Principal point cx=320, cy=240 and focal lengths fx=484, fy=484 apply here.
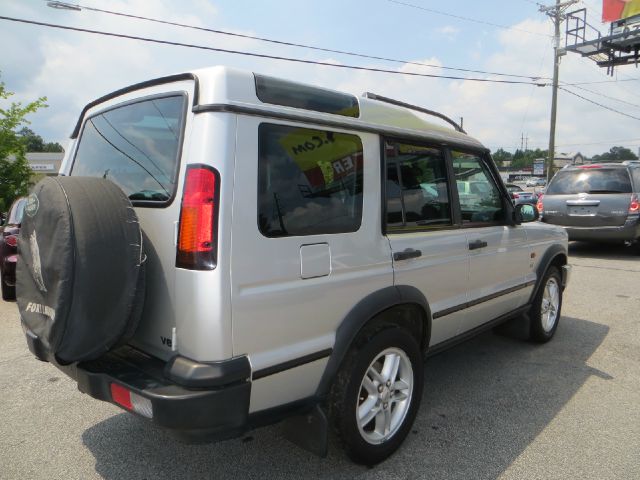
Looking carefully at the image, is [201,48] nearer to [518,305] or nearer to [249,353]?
[518,305]

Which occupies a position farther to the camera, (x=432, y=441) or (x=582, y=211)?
(x=582, y=211)

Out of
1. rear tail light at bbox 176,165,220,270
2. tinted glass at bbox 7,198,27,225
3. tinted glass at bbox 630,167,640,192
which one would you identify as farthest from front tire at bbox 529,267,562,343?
tinted glass at bbox 7,198,27,225

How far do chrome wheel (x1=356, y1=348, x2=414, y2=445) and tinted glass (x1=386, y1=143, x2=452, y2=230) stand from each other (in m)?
0.79

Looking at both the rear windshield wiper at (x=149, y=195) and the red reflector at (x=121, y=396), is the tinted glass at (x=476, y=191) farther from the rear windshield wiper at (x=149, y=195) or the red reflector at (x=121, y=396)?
the red reflector at (x=121, y=396)

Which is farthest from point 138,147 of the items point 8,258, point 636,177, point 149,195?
Result: point 636,177

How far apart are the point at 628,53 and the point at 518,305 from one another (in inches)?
947

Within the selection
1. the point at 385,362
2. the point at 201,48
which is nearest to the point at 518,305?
the point at 385,362

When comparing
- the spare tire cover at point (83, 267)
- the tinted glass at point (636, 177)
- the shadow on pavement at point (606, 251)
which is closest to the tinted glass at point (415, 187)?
the spare tire cover at point (83, 267)

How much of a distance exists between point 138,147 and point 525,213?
3.21 m

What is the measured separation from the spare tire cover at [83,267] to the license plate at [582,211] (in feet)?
32.5

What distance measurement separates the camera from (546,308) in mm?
4789

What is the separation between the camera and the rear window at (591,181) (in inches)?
387

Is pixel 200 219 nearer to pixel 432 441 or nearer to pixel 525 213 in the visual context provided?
pixel 432 441

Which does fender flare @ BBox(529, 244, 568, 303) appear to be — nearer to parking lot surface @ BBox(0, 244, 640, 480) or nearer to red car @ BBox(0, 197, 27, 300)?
parking lot surface @ BBox(0, 244, 640, 480)
